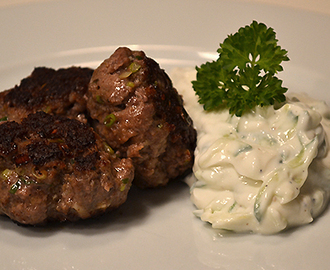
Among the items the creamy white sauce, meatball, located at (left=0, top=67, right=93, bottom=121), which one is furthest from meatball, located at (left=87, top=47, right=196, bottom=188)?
the creamy white sauce

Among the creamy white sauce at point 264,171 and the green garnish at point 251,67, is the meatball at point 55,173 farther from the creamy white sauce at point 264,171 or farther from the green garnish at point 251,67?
the green garnish at point 251,67

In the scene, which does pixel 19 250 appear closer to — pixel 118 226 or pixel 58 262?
pixel 58 262

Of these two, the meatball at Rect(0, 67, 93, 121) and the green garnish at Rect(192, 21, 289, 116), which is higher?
the green garnish at Rect(192, 21, 289, 116)

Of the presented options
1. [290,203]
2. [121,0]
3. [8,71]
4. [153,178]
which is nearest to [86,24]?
[121,0]

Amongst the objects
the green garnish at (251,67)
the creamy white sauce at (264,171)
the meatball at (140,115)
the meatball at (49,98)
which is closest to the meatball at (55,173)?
the meatball at (140,115)

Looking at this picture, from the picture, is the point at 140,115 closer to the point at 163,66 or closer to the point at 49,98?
the point at 49,98

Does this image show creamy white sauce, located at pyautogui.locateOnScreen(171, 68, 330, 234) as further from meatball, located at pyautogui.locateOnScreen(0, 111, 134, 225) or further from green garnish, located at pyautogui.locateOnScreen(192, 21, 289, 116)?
meatball, located at pyautogui.locateOnScreen(0, 111, 134, 225)
